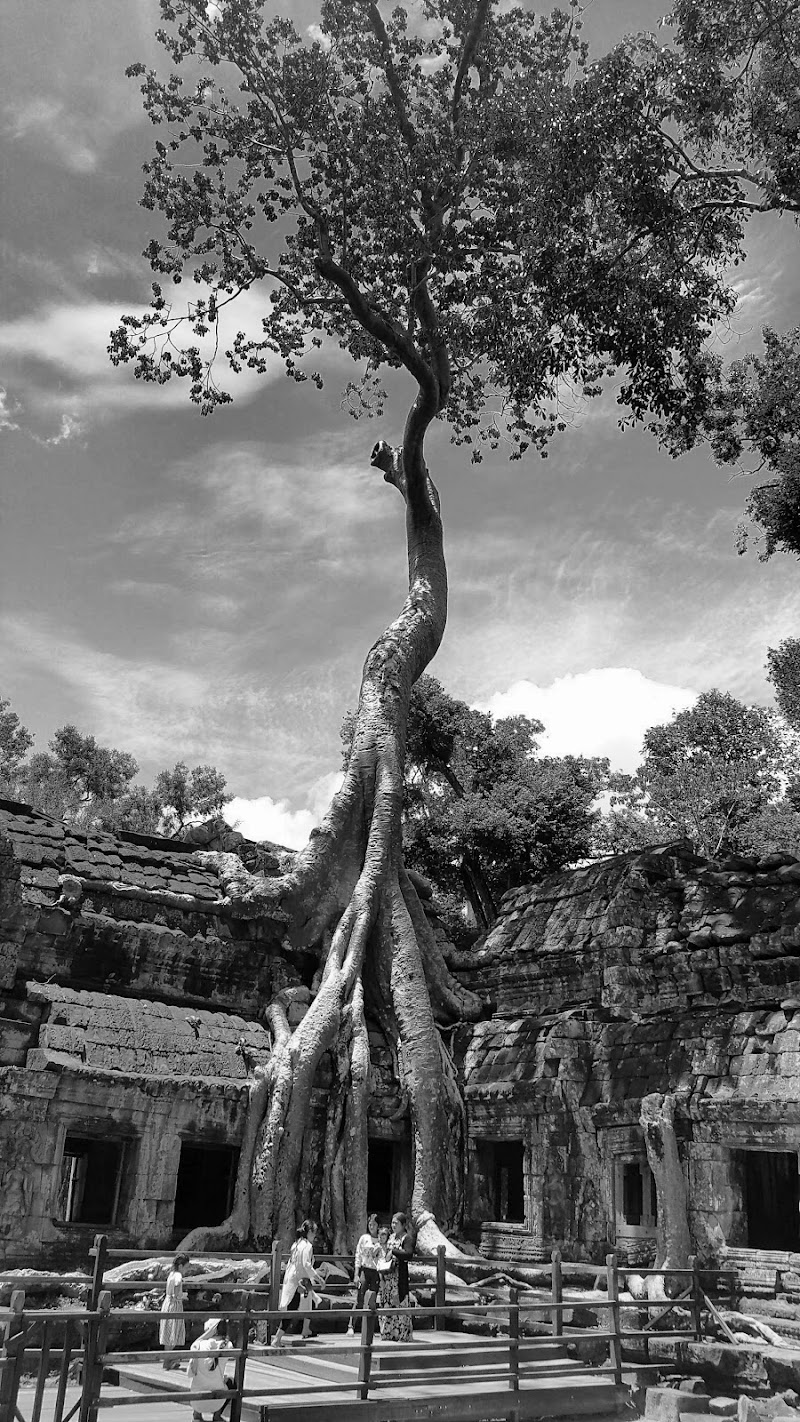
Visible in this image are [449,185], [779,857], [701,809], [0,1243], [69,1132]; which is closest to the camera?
[0,1243]

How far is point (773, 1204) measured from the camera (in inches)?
514

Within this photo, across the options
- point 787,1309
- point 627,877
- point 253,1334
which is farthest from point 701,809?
point 253,1334

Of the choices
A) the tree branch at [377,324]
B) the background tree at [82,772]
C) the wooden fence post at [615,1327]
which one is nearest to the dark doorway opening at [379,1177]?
the wooden fence post at [615,1327]

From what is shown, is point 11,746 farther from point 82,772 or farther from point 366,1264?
point 366,1264

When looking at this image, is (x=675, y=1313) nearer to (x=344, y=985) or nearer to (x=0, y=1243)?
(x=344, y=985)

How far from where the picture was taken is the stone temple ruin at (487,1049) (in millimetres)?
9922

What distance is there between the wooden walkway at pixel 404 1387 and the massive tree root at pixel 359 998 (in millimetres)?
3016

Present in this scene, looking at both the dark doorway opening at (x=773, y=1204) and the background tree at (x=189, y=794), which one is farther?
the background tree at (x=189, y=794)

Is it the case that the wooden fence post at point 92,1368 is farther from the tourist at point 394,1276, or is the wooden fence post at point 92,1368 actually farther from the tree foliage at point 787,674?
the tree foliage at point 787,674

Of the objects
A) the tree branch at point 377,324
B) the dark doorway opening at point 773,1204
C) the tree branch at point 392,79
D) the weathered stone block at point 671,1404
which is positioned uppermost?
the tree branch at point 392,79

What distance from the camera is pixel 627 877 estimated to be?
12859 millimetres

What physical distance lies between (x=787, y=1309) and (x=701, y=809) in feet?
54.9

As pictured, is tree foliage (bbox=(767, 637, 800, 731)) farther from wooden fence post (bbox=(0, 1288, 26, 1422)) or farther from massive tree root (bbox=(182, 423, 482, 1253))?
wooden fence post (bbox=(0, 1288, 26, 1422))

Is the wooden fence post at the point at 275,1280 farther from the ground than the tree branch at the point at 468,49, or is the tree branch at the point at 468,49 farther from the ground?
the tree branch at the point at 468,49
